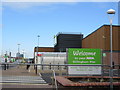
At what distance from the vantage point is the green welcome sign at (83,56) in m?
13.4

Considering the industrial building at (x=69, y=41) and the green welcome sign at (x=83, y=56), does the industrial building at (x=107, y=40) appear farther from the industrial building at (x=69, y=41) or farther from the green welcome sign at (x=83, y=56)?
the green welcome sign at (x=83, y=56)

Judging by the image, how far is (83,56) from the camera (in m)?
13.5

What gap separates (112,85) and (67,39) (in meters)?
65.2

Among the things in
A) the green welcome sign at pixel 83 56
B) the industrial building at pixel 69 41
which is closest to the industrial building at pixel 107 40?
the industrial building at pixel 69 41

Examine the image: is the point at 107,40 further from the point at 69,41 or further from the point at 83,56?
the point at 83,56

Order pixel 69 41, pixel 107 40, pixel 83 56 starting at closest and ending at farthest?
pixel 83 56 < pixel 107 40 < pixel 69 41

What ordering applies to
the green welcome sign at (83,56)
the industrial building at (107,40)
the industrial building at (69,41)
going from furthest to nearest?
the industrial building at (69,41), the industrial building at (107,40), the green welcome sign at (83,56)

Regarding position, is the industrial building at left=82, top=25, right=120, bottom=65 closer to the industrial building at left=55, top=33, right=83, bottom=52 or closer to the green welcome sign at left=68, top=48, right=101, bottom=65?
the industrial building at left=55, top=33, right=83, bottom=52

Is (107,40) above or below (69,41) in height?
below

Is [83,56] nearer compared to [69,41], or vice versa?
[83,56]

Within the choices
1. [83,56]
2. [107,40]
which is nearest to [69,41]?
[107,40]

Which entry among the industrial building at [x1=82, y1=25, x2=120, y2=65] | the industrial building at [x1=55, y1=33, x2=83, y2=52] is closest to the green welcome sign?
the industrial building at [x1=82, y1=25, x2=120, y2=65]

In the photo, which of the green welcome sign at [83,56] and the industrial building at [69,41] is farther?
the industrial building at [69,41]

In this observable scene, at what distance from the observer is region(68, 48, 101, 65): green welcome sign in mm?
13406
